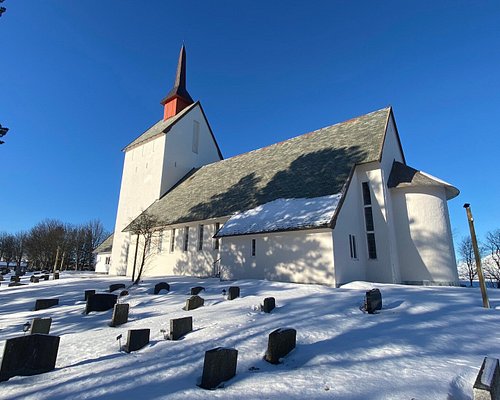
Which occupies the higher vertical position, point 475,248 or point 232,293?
point 475,248

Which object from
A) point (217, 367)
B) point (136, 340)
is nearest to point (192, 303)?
point (136, 340)

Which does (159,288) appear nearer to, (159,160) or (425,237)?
(425,237)

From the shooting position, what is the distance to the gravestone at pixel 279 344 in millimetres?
5445

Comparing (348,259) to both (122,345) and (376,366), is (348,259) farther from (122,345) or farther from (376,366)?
(122,345)

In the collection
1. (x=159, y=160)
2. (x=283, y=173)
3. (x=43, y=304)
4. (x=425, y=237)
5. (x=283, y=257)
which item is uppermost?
(x=159, y=160)

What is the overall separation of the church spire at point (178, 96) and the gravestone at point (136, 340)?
3126 centimetres

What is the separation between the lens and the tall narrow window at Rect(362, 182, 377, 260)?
54.6 ft

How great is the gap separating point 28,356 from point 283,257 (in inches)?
456

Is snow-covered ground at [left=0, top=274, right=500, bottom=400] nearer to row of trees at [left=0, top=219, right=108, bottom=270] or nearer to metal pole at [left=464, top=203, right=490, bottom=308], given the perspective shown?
metal pole at [left=464, top=203, right=490, bottom=308]

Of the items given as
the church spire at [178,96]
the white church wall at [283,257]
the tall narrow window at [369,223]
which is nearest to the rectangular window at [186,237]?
the white church wall at [283,257]

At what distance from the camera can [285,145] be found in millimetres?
24875

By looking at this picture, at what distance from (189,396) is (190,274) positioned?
17662 mm

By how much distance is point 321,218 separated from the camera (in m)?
14.1

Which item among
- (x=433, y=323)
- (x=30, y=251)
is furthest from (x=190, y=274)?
(x=30, y=251)
